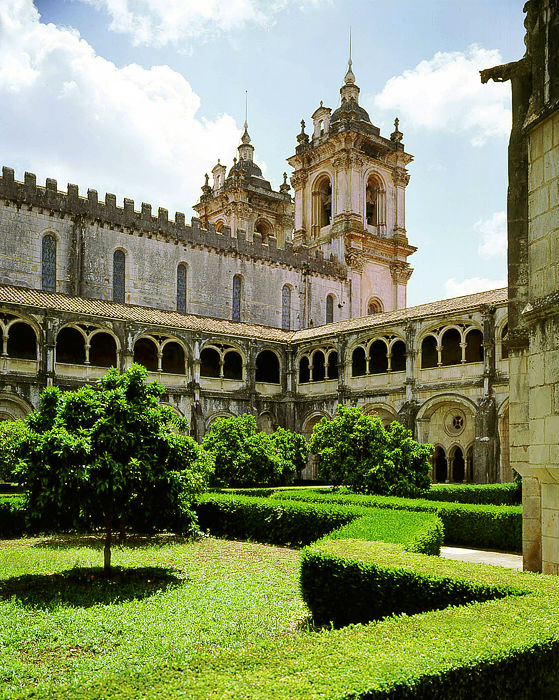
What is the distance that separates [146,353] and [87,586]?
23.1 metres

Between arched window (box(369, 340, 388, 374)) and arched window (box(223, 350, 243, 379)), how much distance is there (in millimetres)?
6715

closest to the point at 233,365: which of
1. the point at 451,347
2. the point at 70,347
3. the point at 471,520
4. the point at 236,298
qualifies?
the point at 236,298

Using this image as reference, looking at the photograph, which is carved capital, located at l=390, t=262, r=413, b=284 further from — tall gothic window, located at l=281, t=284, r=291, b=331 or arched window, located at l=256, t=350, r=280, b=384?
arched window, located at l=256, t=350, r=280, b=384

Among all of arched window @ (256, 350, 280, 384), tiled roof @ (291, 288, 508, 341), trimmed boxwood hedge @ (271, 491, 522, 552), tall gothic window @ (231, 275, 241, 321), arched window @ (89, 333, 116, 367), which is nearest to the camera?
trimmed boxwood hedge @ (271, 491, 522, 552)

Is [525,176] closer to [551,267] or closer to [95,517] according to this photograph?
[551,267]

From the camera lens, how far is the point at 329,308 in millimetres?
41250

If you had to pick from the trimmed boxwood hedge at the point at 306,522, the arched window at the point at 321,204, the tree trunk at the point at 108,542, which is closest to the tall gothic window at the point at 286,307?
the arched window at the point at 321,204

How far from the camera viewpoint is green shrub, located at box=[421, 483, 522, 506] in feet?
60.3

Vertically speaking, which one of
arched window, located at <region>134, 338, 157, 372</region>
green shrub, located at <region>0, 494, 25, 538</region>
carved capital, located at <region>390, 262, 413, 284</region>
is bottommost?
green shrub, located at <region>0, 494, 25, 538</region>

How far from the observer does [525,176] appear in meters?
9.00

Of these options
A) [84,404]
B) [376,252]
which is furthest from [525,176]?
[376,252]

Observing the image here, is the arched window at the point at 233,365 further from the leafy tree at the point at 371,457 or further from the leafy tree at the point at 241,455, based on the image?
the leafy tree at the point at 371,457

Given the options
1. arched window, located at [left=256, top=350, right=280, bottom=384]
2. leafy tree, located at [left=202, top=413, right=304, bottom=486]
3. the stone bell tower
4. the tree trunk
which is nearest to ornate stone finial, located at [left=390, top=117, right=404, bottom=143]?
the stone bell tower

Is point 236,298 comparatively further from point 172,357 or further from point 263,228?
point 263,228
